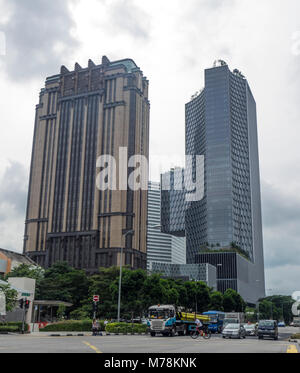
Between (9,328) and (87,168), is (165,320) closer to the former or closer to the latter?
(9,328)

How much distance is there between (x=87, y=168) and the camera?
403 feet

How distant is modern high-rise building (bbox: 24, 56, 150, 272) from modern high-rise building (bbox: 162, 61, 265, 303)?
53250 mm

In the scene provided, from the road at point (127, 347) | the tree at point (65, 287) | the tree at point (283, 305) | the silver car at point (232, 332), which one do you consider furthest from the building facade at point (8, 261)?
the tree at point (283, 305)

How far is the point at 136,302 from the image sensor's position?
58.1 m

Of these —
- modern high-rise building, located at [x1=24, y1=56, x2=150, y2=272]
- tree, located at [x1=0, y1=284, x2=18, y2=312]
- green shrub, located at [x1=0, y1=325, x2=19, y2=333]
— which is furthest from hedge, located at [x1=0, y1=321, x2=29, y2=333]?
modern high-rise building, located at [x1=24, y1=56, x2=150, y2=272]

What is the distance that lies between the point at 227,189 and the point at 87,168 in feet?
231

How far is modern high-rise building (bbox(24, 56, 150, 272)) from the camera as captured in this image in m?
115

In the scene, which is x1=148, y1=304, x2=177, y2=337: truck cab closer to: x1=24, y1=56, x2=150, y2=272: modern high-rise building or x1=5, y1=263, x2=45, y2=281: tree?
x1=5, y1=263, x2=45, y2=281: tree

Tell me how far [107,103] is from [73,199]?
30404 millimetres

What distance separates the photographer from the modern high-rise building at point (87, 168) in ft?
378

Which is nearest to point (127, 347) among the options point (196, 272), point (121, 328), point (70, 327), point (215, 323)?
point (121, 328)

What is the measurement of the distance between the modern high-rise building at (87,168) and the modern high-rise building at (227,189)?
175 feet
